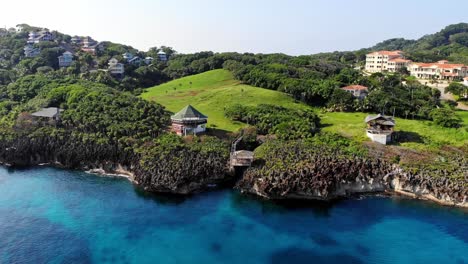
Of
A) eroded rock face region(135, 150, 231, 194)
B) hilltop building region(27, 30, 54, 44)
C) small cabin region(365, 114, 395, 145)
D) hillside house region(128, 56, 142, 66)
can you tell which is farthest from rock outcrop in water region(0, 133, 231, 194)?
hilltop building region(27, 30, 54, 44)

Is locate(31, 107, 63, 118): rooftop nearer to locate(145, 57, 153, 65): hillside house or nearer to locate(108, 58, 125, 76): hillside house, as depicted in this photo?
locate(108, 58, 125, 76): hillside house

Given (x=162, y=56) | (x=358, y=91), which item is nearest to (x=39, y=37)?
(x=162, y=56)

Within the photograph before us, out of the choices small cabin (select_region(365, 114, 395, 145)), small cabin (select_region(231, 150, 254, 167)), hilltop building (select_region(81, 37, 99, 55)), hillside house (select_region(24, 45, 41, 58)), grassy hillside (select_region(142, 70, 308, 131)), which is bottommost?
small cabin (select_region(231, 150, 254, 167))

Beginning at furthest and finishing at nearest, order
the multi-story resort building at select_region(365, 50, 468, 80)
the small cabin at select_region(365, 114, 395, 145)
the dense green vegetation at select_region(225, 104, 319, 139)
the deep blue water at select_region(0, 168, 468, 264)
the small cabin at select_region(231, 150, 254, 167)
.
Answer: the multi-story resort building at select_region(365, 50, 468, 80) → the dense green vegetation at select_region(225, 104, 319, 139) → the small cabin at select_region(365, 114, 395, 145) → the small cabin at select_region(231, 150, 254, 167) → the deep blue water at select_region(0, 168, 468, 264)

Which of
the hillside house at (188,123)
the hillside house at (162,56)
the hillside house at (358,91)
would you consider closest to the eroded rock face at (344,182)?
the hillside house at (188,123)

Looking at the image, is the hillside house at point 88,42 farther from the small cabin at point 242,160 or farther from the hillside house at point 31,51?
the small cabin at point 242,160

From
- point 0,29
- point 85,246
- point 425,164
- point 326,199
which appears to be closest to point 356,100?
point 425,164

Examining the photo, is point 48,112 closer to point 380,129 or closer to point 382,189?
point 382,189
